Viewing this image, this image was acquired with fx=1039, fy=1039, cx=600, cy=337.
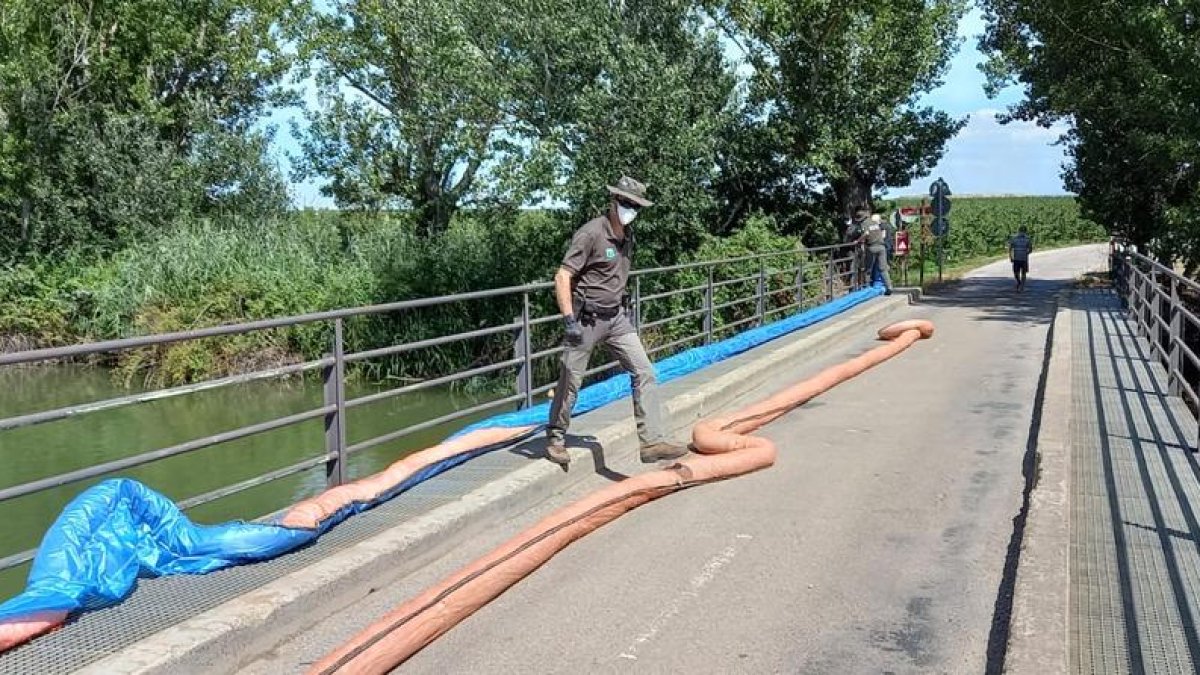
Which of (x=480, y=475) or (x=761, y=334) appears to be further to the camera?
(x=761, y=334)

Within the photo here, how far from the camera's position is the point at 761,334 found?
46.9 feet

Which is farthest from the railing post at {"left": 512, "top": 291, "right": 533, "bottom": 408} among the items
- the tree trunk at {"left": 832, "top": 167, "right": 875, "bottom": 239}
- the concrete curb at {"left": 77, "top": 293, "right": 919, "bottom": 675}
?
the tree trunk at {"left": 832, "top": 167, "right": 875, "bottom": 239}

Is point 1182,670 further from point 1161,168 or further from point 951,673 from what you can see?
point 1161,168

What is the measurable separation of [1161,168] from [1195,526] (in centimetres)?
2142

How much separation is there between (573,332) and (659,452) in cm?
108

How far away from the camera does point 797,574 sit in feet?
17.5

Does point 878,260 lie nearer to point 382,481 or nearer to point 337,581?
point 382,481

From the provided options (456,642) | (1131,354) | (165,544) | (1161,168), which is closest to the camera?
(456,642)

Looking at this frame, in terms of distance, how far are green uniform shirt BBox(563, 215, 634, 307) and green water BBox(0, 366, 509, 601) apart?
4.45 meters

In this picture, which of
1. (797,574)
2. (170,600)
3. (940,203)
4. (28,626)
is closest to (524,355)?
(797,574)

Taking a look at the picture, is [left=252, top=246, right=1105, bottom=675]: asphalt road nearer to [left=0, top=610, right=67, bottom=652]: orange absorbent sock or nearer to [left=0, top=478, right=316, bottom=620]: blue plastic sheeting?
Result: [left=0, top=478, right=316, bottom=620]: blue plastic sheeting

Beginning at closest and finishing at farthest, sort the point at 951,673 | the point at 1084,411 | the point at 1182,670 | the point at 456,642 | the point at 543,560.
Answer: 1. the point at 1182,670
2. the point at 951,673
3. the point at 456,642
4. the point at 543,560
5. the point at 1084,411

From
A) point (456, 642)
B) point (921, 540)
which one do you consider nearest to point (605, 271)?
point (921, 540)

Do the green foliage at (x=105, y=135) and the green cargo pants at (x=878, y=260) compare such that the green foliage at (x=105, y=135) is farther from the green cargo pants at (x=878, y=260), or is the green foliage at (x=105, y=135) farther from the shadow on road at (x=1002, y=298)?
the shadow on road at (x=1002, y=298)
